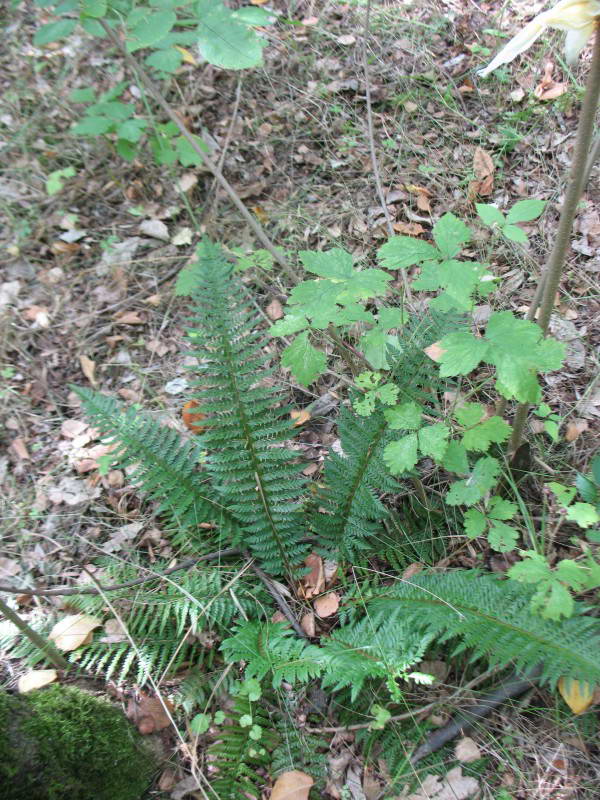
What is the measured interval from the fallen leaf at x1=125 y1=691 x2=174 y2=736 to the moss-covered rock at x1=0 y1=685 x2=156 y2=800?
4cm

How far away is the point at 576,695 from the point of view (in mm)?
1535

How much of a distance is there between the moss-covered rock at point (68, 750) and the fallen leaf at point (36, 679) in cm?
20

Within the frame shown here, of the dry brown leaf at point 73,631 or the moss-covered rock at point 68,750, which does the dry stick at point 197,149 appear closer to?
the dry brown leaf at point 73,631

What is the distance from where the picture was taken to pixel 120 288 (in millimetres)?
3166

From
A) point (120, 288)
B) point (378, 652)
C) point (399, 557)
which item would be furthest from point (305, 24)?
point (378, 652)

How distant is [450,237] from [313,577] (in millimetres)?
1319

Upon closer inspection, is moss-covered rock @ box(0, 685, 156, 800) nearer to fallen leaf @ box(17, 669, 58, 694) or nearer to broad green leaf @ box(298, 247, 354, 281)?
fallen leaf @ box(17, 669, 58, 694)

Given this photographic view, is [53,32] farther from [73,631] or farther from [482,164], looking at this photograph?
[73,631]

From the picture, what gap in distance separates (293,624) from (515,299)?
68.4 inches

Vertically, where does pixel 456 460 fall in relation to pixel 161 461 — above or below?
below

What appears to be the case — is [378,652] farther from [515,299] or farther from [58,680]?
[515,299]

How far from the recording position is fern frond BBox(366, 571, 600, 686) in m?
1.43

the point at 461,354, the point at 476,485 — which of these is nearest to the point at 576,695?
the point at 476,485

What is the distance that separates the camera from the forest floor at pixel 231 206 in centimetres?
241
